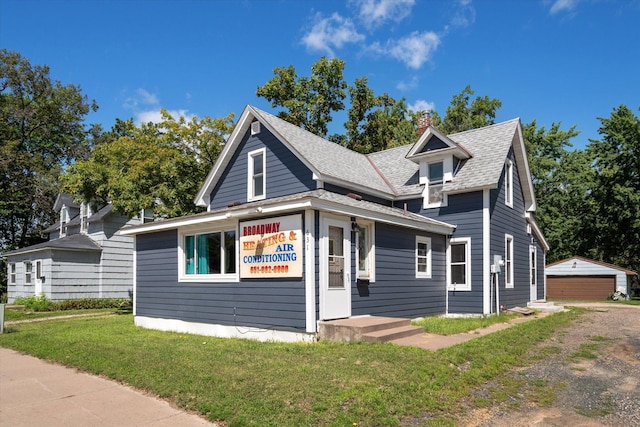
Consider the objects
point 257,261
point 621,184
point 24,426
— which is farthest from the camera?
point 621,184

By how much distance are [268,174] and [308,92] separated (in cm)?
1700

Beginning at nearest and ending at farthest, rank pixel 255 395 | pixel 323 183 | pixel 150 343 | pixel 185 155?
1. pixel 255 395
2. pixel 150 343
3. pixel 323 183
4. pixel 185 155

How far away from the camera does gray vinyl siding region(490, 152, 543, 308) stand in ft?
52.2

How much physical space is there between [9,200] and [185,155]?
20806mm

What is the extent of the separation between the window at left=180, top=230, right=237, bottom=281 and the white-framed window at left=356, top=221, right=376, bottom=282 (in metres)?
3.28

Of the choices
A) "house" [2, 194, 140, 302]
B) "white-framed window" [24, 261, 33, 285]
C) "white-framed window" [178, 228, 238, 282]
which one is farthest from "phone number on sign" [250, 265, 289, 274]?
"white-framed window" [24, 261, 33, 285]

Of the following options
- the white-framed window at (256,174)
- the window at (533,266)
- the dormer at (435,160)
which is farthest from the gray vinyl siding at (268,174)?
the window at (533,266)

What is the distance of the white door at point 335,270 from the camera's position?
10641 mm

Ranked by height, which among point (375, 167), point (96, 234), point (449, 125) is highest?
point (449, 125)

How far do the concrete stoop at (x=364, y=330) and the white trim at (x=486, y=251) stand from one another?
481cm

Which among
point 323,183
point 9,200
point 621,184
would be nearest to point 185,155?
point 323,183

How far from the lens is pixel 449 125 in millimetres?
38844

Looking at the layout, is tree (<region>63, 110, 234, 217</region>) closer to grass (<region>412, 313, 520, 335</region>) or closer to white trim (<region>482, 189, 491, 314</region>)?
grass (<region>412, 313, 520, 335</region>)

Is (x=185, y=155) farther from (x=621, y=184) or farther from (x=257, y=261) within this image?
(x=621, y=184)
